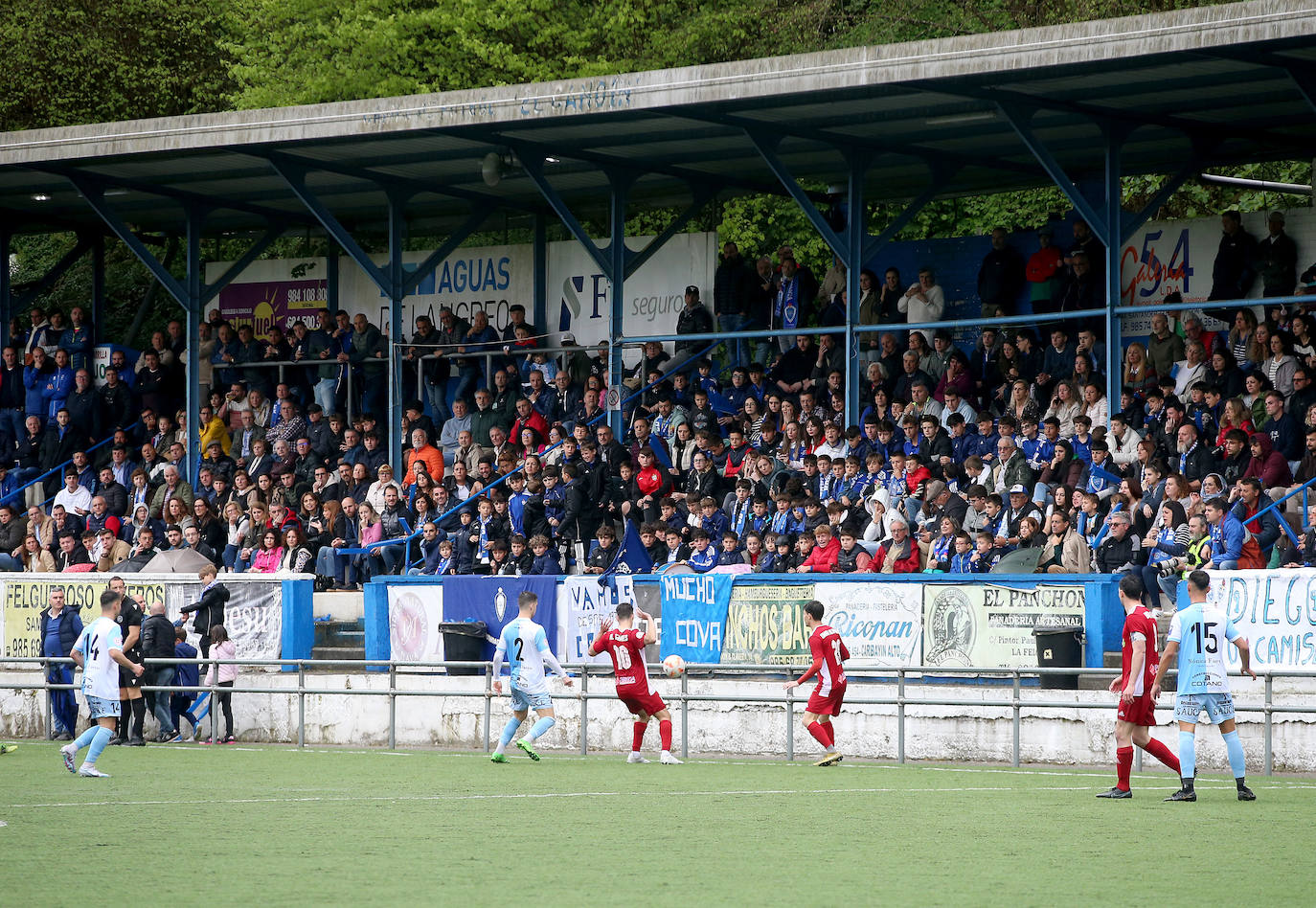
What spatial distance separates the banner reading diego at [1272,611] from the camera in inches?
667

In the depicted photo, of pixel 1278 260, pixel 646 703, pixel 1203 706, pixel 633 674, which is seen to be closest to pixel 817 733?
pixel 646 703

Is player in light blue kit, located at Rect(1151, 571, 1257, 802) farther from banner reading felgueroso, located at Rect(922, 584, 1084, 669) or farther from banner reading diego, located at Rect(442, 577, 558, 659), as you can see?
banner reading diego, located at Rect(442, 577, 558, 659)

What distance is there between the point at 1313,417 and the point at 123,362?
65.2 ft

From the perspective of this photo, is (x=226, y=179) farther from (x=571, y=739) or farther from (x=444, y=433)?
Answer: (x=571, y=739)

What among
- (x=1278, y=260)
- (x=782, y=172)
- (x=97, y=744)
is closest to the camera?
(x=97, y=744)

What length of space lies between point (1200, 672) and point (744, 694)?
21.7 feet

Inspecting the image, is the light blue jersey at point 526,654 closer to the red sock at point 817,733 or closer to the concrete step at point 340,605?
the red sock at point 817,733

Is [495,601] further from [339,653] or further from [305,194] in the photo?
[305,194]

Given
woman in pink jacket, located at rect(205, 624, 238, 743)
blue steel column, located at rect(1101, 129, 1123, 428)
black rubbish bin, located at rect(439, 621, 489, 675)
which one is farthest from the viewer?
woman in pink jacket, located at rect(205, 624, 238, 743)

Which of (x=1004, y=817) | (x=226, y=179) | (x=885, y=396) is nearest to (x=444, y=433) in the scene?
(x=226, y=179)

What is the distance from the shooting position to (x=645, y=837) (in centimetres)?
1129

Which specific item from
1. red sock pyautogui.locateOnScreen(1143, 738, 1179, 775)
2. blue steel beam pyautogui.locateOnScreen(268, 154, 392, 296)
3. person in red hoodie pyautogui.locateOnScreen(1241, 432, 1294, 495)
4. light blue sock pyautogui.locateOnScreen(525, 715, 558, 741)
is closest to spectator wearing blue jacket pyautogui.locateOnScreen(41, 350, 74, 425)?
blue steel beam pyautogui.locateOnScreen(268, 154, 392, 296)

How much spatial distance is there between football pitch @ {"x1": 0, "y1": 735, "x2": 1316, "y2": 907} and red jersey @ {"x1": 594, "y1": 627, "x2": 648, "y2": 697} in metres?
0.92

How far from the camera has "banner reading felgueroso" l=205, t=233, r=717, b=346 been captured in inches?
1133
